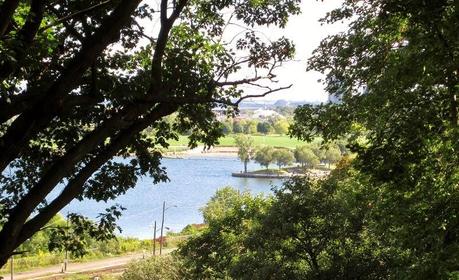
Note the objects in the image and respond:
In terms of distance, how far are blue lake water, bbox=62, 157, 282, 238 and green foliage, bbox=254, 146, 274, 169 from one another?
5928 millimetres

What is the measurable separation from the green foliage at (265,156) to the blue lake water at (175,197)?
5.93m

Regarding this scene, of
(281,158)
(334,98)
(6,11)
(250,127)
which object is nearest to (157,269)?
(334,98)

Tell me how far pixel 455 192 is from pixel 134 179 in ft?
12.3

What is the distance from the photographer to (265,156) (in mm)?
92062

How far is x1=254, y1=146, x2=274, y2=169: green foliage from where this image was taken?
92.4m

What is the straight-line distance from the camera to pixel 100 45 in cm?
411

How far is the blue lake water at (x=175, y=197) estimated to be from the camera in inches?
2122

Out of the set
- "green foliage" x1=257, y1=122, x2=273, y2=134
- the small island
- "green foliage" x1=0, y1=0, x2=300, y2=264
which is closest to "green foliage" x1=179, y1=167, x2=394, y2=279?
"green foliage" x1=0, y1=0, x2=300, y2=264

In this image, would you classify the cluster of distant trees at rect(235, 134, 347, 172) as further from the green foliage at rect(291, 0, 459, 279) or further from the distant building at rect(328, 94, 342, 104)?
the green foliage at rect(291, 0, 459, 279)

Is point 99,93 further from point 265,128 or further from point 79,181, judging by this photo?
point 265,128

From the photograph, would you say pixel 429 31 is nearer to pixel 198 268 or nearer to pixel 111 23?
pixel 111 23

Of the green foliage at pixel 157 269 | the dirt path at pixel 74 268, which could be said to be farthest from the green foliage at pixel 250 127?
the green foliage at pixel 157 269

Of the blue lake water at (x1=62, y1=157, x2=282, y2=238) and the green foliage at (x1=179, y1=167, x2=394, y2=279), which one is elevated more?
the green foliage at (x1=179, y1=167, x2=394, y2=279)

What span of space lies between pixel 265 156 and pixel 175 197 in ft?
94.4
